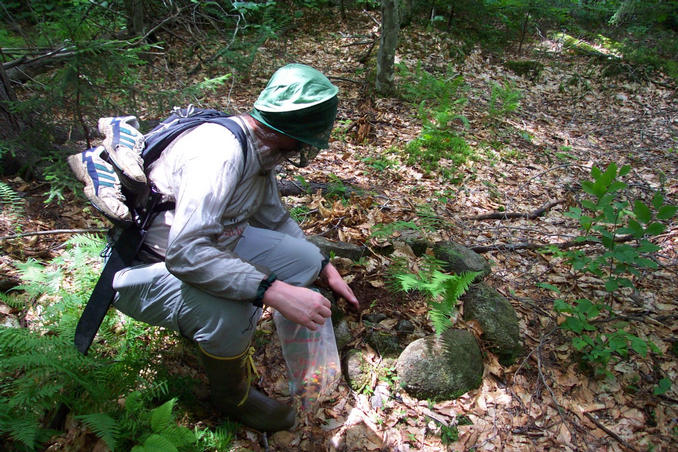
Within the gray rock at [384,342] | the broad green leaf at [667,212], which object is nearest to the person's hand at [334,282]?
the gray rock at [384,342]

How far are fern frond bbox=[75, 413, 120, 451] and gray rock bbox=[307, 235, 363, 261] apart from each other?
6.10 ft

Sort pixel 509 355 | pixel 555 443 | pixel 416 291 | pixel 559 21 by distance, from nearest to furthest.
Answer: pixel 555 443, pixel 509 355, pixel 416 291, pixel 559 21

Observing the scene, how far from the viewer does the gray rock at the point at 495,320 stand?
276 centimetres

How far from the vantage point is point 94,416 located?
1.75 metres

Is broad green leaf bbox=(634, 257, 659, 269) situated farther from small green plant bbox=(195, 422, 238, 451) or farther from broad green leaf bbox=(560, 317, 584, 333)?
small green plant bbox=(195, 422, 238, 451)

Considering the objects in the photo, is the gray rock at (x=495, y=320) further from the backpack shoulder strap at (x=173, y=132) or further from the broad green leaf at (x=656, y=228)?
the backpack shoulder strap at (x=173, y=132)

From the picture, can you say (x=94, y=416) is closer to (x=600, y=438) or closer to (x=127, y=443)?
(x=127, y=443)

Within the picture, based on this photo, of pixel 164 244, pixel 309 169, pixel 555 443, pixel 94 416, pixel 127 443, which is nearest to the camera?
pixel 94 416

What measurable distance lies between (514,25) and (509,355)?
10.5 meters

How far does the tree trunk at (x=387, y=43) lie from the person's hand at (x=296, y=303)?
5.98 meters

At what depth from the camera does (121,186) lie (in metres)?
1.91

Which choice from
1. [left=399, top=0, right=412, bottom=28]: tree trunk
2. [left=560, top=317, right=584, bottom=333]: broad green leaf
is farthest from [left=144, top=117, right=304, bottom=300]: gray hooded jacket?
[left=399, top=0, right=412, bottom=28]: tree trunk

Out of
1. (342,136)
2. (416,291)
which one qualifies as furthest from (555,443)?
(342,136)

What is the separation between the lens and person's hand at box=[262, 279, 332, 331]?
1.88 meters
